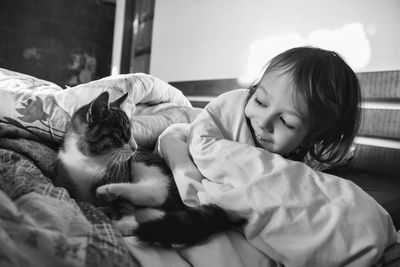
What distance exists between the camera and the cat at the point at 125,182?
499 millimetres

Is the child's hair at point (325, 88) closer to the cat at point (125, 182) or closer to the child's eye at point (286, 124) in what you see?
the child's eye at point (286, 124)

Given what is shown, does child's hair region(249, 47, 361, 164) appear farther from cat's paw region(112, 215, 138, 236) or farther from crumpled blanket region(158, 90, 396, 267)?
cat's paw region(112, 215, 138, 236)

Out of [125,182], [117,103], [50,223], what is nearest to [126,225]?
[50,223]

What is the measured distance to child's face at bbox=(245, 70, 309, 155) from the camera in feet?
2.34

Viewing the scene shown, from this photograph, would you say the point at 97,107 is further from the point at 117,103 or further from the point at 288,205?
the point at 288,205

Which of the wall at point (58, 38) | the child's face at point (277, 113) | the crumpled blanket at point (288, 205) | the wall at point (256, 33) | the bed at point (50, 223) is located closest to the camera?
the bed at point (50, 223)

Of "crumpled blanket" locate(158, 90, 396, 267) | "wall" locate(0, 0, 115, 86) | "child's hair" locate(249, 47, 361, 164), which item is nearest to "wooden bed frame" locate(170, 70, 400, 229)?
"child's hair" locate(249, 47, 361, 164)

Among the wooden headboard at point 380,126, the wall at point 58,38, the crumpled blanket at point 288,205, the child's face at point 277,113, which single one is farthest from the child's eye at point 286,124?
the wall at point 58,38

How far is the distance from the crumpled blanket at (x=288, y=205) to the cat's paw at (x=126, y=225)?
0.12 metres

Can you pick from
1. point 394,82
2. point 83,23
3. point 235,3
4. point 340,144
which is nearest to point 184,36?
point 235,3

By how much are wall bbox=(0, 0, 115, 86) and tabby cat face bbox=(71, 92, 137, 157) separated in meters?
2.98

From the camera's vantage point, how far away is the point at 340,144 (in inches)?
34.0

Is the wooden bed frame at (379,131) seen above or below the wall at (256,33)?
below

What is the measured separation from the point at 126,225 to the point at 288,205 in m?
0.29
